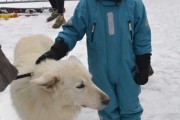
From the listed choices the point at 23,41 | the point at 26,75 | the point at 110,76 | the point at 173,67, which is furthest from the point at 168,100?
the point at 26,75

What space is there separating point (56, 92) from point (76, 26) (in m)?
0.63

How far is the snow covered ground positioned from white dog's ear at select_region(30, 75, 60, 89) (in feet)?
4.45

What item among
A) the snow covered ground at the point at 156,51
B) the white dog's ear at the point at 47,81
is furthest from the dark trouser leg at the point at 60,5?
the white dog's ear at the point at 47,81

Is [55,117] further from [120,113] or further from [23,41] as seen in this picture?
[23,41]

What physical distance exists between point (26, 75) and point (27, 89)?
0.34 ft

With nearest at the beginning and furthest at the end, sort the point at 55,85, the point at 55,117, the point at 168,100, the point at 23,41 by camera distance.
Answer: the point at 55,85 < the point at 55,117 < the point at 23,41 < the point at 168,100

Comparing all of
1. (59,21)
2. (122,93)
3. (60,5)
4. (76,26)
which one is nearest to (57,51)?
(76,26)

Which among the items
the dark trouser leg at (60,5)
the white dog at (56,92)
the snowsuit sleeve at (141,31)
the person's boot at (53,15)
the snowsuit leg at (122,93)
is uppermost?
the snowsuit sleeve at (141,31)

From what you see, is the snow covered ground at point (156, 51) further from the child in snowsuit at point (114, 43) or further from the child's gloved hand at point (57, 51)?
the child's gloved hand at point (57, 51)

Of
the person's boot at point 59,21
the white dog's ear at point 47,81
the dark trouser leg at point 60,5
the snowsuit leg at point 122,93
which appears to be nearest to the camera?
the white dog's ear at point 47,81

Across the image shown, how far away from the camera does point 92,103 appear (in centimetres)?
259

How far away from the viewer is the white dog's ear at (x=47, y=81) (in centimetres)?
240

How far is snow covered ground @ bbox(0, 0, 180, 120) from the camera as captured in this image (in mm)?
3910

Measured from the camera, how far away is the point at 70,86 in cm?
255
